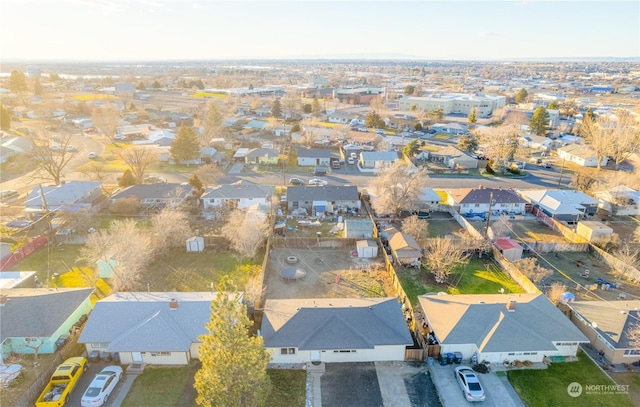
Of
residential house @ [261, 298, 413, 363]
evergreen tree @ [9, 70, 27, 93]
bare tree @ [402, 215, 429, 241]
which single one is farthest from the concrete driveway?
evergreen tree @ [9, 70, 27, 93]

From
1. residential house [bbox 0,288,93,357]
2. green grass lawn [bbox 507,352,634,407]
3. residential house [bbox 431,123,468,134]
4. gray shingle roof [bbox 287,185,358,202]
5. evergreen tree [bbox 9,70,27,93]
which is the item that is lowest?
green grass lawn [bbox 507,352,634,407]

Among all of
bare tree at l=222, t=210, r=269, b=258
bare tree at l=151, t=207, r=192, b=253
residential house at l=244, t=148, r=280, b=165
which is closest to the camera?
bare tree at l=222, t=210, r=269, b=258

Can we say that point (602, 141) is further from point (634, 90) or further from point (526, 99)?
point (634, 90)

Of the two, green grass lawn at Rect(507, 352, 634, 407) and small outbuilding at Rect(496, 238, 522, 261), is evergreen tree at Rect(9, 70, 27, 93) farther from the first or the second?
green grass lawn at Rect(507, 352, 634, 407)

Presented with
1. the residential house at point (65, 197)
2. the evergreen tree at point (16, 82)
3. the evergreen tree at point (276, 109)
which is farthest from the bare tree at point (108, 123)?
the evergreen tree at point (16, 82)

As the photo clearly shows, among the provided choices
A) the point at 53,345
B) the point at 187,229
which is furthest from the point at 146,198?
the point at 53,345

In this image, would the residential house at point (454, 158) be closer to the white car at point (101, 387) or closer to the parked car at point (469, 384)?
the parked car at point (469, 384)
